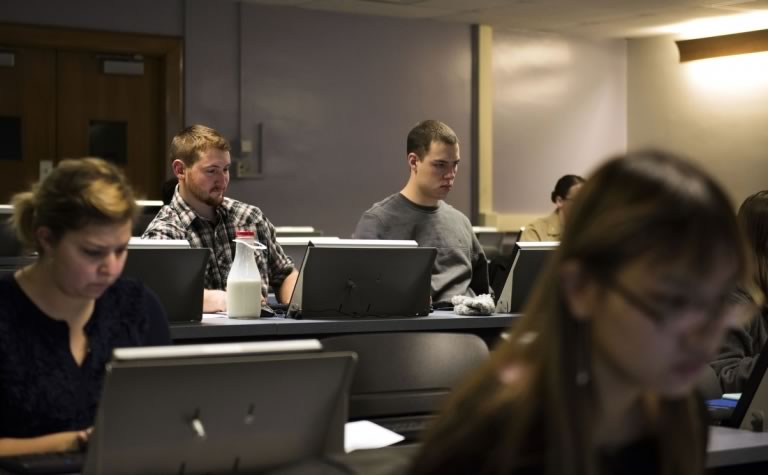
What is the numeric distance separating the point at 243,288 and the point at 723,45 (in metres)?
5.74

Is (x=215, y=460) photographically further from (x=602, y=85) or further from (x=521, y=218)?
(x=602, y=85)

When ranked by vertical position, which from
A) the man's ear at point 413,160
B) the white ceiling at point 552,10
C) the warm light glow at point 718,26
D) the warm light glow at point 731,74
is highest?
the white ceiling at point 552,10

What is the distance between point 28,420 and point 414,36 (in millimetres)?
6176

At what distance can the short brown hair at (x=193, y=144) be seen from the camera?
13.3 ft

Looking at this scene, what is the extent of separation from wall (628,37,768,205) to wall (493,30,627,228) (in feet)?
0.75

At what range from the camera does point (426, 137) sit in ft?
15.0

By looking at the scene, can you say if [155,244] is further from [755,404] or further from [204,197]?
[755,404]

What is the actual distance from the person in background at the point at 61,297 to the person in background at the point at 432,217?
2441 mm

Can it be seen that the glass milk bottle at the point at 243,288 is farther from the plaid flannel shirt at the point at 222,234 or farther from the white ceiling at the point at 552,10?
the white ceiling at the point at 552,10

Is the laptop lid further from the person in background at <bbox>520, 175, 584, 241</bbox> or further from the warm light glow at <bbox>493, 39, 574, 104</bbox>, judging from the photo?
the warm light glow at <bbox>493, 39, 574, 104</bbox>

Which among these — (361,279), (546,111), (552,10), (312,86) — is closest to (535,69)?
(546,111)

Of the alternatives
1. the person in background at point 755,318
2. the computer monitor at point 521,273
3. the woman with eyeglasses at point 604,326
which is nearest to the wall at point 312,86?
the computer monitor at point 521,273

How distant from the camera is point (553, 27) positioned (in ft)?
26.9

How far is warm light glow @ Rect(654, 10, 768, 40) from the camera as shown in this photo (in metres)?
7.70
